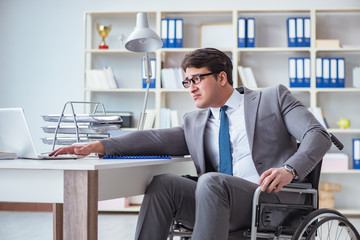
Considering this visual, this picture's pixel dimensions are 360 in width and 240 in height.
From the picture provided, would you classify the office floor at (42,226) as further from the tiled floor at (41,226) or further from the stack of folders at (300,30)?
the stack of folders at (300,30)

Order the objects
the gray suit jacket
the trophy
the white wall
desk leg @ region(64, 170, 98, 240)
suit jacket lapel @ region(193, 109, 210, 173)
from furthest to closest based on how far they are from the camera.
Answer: the white wall < the trophy < suit jacket lapel @ region(193, 109, 210, 173) < the gray suit jacket < desk leg @ region(64, 170, 98, 240)

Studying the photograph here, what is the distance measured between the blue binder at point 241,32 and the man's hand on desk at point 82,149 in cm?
307

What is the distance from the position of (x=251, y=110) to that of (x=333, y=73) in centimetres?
294

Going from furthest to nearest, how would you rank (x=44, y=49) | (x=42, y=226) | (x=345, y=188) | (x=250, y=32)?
(x=44, y=49), (x=345, y=188), (x=250, y=32), (x=42, y=226)

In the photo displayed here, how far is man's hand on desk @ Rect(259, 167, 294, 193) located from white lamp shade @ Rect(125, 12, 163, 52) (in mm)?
980

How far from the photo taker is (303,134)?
1.94 metres

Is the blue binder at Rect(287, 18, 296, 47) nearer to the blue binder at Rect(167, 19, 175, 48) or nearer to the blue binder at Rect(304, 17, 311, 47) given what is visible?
the blue binder at Rect(304, 17, 311, 47)

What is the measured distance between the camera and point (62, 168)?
1.49 metres

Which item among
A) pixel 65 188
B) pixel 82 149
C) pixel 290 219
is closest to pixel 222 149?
pixel 290 219

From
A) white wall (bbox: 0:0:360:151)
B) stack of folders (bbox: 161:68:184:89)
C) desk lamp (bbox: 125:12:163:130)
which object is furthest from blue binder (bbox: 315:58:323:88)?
desk lamp (bbox: 125:12:163:130)

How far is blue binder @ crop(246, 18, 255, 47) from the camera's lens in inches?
190

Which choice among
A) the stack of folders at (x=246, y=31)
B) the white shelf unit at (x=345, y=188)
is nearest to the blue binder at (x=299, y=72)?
the stack of folders at (x=246, y=31)

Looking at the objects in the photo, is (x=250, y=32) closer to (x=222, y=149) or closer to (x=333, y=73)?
(x=333, y=73)

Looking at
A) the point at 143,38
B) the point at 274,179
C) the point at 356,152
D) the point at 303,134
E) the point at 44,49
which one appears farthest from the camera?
the point at 44,49
